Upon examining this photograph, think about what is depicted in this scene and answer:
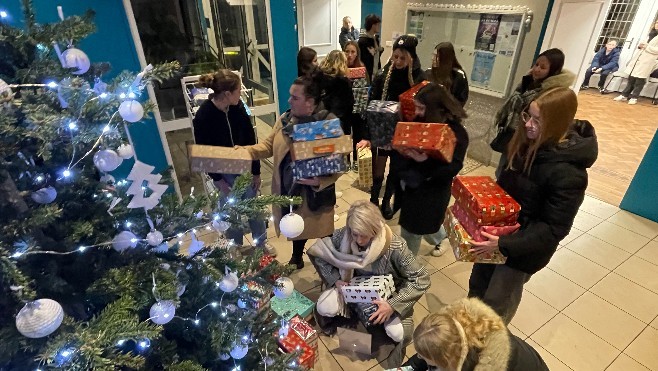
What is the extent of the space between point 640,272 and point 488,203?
244cm

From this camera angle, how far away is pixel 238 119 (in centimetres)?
279

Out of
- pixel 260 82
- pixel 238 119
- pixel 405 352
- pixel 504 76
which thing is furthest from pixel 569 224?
pixel 260 82

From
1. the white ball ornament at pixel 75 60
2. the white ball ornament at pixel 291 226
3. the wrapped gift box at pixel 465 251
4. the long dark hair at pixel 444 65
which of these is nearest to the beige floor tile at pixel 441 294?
the wrapped gift box at pixel 465 251

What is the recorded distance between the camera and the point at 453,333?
4.52ft

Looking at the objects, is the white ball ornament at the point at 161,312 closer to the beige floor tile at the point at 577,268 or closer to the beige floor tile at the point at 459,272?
the beige floor tile at the point at 459,272

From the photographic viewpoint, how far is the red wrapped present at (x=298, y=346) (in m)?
2.21

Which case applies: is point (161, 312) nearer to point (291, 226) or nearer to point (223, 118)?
point (291, 226)

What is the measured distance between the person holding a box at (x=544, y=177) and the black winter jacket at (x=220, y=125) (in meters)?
1.87

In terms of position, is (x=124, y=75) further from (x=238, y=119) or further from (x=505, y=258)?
(x=505, y=258)

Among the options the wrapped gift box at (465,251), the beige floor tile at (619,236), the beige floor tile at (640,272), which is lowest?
the beige floor tile at (640,272)

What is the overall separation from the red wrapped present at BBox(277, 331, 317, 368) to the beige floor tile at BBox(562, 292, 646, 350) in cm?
208

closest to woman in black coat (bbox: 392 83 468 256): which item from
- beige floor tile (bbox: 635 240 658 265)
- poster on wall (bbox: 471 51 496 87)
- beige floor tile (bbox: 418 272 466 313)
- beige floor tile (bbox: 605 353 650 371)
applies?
beige floor tile (bbox: 418 272 466 313)

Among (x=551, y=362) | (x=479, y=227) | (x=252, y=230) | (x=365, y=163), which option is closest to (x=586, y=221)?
(x=551, y=362)

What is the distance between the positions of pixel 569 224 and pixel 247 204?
5.29ft
